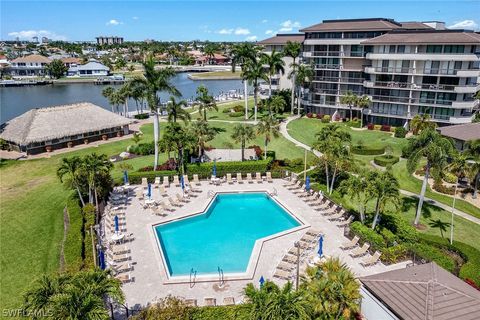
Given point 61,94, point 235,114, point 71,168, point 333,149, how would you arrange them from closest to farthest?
point 71,168 < point 333,149 < point 235,114 < point 61,94

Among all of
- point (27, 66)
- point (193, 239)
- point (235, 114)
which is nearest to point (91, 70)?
point (27, 66)

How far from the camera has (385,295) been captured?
1989 cm

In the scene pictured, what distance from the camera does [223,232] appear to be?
34.3 m

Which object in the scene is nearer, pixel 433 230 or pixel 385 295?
pixel 385 295

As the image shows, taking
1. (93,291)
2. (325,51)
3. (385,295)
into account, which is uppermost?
(325,51)

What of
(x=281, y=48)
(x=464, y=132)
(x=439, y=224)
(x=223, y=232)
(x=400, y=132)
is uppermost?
(x=281, y=48)

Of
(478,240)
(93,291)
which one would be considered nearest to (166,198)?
(93,291)

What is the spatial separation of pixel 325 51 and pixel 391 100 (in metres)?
16.8

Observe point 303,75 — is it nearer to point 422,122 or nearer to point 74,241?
point 422,122

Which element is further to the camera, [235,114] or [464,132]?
[235,114]

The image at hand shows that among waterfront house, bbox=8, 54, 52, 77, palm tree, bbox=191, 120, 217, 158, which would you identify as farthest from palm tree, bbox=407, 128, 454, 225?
waterfront house, bbox=8, 54, 52, 77

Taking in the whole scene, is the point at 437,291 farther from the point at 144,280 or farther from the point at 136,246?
the point at 136,246

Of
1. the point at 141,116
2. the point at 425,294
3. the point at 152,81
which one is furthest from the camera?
the point at 141,116

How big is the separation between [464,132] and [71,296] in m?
48.6
